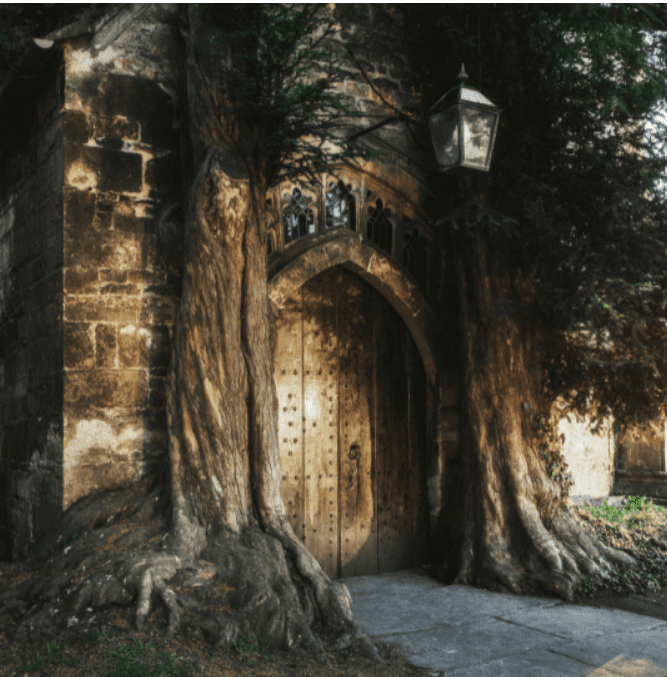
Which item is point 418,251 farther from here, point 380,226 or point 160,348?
point 160,348

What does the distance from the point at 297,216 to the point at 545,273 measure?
2120 mm

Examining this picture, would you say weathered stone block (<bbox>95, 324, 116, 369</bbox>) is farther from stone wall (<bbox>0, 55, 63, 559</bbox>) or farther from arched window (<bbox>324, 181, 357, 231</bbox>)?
arched window (<bbox>324, 181, 357, 231</bbox>)

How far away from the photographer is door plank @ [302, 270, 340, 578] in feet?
18.7

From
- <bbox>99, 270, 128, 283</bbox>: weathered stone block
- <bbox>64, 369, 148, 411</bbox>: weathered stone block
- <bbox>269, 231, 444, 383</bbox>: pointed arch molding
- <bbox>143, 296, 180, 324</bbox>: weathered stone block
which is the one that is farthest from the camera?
<bbox>269, 231, 444, 383</bbox>: pointed arch molding

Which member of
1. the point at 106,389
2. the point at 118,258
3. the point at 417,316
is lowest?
the point at 106,389

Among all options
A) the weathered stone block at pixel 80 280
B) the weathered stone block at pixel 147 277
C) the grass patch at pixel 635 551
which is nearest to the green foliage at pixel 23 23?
the weathered stone block at pixel 80 280

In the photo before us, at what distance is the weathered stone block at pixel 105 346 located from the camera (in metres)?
4.72

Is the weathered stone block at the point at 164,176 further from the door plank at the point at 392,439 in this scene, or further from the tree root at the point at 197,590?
the tree root at the point at 197,590

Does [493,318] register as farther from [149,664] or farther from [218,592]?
[149,664]

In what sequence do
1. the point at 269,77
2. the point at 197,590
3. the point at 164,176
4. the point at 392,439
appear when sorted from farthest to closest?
the point at 392,439 → the point at 164,176 → the point at 269,77 → the point at 197,590

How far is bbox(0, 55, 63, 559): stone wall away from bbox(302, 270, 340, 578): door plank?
1938mm

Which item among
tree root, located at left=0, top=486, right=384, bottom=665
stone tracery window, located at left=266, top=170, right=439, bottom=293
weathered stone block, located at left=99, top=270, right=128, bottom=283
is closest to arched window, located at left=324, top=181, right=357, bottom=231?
stone tracery window, located at left=266, top=170, right=439, bottom=293

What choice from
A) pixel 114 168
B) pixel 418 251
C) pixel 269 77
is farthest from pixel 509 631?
pixel 114 168

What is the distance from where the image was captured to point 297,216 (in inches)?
220
